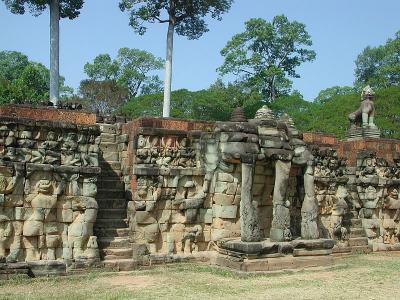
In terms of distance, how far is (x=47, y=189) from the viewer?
8953 millimetres

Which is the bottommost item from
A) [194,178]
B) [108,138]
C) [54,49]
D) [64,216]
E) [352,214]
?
[352,214]

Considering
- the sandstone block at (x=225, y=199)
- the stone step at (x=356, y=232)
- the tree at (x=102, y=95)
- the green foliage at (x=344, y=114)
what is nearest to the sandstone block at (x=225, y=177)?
the sandstone block at (x=225, y=199)

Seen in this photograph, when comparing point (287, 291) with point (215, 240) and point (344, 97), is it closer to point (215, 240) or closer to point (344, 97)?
point (215, 240)

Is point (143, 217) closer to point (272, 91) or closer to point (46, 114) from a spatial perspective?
point (46, 114)

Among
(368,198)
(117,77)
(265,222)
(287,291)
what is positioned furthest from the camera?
(117,77)

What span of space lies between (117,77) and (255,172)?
33112 mm

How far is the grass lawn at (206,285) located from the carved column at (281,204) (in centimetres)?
96

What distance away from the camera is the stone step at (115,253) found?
9.57 m

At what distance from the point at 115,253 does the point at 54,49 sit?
13.8 meters

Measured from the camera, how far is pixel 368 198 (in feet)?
45.9

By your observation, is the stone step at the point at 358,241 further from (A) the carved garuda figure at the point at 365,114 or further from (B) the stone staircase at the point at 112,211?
(B) the stone staircase at the point at 112,211

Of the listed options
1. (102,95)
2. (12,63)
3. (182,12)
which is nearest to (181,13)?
(182,12)

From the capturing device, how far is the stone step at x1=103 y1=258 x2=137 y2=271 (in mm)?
9391

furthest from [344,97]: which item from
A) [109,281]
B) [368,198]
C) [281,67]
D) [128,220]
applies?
[109,281]
